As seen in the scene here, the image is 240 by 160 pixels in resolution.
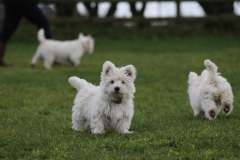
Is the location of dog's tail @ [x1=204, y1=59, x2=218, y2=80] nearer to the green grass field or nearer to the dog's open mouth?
the green grass field

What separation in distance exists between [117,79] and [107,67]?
21 cm

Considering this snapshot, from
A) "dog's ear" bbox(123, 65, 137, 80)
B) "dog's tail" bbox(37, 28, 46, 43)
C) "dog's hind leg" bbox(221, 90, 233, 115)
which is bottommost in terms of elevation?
"dog's hind leg" bbox(221, 90, 233, 115)

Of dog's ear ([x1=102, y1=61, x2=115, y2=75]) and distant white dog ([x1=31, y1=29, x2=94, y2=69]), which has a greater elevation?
dog's ear ([x1=102, y1=61, x2=115, y2=75])

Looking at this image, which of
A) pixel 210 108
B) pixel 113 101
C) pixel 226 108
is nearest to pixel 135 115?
pixel 210 108

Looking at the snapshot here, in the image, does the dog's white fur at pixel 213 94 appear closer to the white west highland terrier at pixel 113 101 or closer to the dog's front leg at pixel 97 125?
the white west highland terrier at pixel 113 101

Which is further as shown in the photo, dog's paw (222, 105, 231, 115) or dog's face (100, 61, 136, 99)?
dog's paw (222, 105, 231, 115)

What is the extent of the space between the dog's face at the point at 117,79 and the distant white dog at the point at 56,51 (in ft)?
29.0

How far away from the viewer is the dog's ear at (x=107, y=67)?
699 cm

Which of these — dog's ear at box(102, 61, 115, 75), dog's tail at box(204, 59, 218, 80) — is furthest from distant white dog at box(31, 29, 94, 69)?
dog's ear at box(102, 61, 115, 75)

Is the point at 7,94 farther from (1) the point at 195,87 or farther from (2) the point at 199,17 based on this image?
(2) the point at 199,17

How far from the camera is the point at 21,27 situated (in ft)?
86.4

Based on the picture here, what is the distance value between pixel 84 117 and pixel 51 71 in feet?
25.5

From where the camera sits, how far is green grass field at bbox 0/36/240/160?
5.81m

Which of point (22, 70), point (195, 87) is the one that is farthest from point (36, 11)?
point (195, 87)
